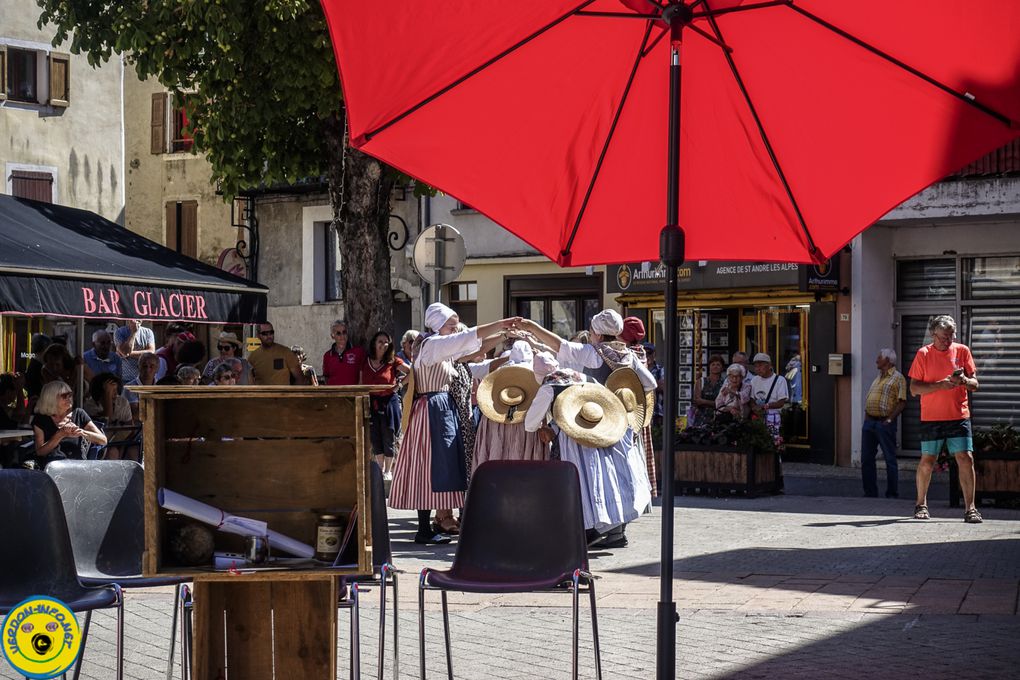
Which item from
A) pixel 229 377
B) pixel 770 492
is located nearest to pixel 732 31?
pixel 229 377

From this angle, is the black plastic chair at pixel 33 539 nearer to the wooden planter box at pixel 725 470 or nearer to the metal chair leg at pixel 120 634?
the metal chair leg at pixel 120 634

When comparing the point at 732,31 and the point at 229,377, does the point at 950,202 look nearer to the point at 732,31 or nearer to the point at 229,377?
the point at 229,377

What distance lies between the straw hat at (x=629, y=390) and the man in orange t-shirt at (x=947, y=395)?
3162mm

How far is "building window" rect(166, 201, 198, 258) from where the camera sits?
35.5m

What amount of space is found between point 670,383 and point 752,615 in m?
4.32

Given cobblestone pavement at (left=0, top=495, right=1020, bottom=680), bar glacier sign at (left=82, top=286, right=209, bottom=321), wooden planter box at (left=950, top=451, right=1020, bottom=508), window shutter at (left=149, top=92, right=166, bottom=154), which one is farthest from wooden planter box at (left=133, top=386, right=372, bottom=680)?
window shutter at (left=149, top=92, right=166, bottom=154)

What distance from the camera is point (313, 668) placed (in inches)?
215

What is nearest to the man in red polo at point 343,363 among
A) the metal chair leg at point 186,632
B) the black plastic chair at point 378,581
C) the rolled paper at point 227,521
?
the black plastic chair at point 378,581

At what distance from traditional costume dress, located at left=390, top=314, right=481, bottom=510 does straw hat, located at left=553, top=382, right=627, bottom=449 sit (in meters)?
1.07

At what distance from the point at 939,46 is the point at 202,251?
3190cm

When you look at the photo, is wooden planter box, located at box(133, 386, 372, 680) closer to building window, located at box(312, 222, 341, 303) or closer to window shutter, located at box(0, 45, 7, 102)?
building window, located at box(312, 222, 341, 303)

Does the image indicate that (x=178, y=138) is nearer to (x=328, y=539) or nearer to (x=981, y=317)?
(x=981, y=317)

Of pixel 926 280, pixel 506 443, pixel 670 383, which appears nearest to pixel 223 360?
pixel 506 443

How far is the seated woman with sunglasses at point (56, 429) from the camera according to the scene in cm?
1112
